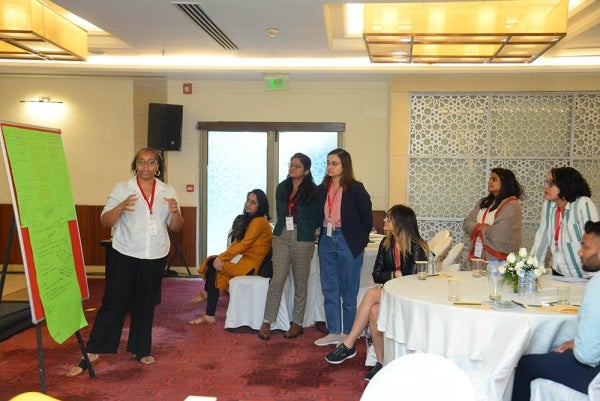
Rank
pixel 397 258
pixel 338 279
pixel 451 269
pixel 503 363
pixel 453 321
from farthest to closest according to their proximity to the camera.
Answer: pixel 338 279, pixel 451 269, pixel 397 258, pixel 453 321, pixel 503 363

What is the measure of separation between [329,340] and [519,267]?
198 cm

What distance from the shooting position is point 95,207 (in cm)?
863

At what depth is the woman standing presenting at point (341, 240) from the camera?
16.5 ft

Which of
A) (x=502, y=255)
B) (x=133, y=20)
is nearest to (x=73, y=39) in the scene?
(x=133, y=20)

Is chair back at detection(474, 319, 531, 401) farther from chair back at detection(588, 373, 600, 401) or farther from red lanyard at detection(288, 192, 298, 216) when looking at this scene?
red lanyard at detection(288, 192, 298, 216)

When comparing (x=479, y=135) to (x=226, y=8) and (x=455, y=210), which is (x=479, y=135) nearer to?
(x=455, y=210)

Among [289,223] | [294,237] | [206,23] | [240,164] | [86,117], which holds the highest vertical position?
[206,23]

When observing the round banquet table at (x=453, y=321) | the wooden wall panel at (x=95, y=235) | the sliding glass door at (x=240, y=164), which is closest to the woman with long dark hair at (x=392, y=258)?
the round banquet table at (x=453, y=321)

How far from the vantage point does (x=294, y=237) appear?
17.3 feet

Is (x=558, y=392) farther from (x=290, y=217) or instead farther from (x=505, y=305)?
(x=290, y=217)

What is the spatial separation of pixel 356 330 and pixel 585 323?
1880mm

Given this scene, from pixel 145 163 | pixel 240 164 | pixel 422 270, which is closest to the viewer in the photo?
pixel 422 270

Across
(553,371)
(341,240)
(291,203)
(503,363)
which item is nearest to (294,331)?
(341,240)

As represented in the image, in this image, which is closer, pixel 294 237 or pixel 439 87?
pixel 294 237
